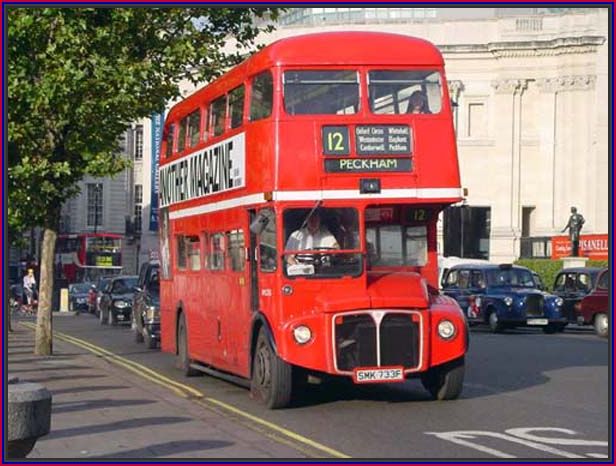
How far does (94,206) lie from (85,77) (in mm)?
78127

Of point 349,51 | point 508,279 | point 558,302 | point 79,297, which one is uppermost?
point 349,51

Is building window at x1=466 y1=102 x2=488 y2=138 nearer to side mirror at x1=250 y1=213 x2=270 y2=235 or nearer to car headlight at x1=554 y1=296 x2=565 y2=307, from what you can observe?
car headlight at x1=554 y1=296 x2=565 y2=307

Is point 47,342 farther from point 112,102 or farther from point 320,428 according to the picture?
point 320,428

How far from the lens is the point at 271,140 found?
1734cm

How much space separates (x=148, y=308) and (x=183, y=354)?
8.31m

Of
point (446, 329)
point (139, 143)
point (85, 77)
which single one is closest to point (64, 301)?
point (139, 143)

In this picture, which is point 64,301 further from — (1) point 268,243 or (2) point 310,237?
(2) point 310,237

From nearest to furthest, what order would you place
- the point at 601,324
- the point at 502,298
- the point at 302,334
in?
the point at 302,334, the point at 601,324, the point at 502,298

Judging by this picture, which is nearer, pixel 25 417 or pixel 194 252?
pixel 25 417

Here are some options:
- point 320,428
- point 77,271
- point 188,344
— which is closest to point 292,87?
point 320,428

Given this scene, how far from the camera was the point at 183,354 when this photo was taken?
2366 cm

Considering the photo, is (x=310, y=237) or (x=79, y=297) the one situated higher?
(x=310, y=237)

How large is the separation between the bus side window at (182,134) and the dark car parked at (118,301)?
20.3 m

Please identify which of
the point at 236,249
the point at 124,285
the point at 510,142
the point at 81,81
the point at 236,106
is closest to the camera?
the point at 236,106
